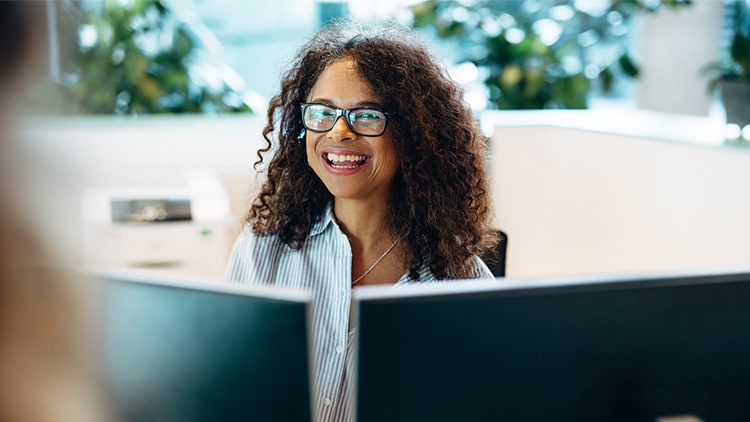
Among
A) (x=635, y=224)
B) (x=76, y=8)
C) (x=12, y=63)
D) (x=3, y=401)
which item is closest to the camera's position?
(x=12, y=63)

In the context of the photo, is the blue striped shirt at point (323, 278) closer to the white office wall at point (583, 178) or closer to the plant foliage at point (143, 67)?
the white office wall at point (583, 178)

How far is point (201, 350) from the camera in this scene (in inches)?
30.4

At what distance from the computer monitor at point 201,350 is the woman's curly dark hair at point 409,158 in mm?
788

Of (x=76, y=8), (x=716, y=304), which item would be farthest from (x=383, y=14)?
(x=716, y=304)

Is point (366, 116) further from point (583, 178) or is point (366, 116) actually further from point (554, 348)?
point (583, 178)

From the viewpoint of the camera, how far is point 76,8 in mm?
4344

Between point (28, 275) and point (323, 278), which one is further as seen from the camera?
point (323, 278)

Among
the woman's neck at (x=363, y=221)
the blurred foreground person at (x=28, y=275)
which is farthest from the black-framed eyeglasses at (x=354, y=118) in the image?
the blurred foreground person at (x=28, y=275)

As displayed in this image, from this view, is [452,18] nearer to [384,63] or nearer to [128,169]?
[128,169]

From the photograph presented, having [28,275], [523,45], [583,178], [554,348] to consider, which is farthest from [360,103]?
[523,45]

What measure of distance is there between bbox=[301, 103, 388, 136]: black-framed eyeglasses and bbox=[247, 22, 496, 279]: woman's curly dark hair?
0.9 inches

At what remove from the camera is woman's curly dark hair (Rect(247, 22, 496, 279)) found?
1.57 meters

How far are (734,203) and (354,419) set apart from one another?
4.82 feet

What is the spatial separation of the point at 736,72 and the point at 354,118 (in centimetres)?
378
